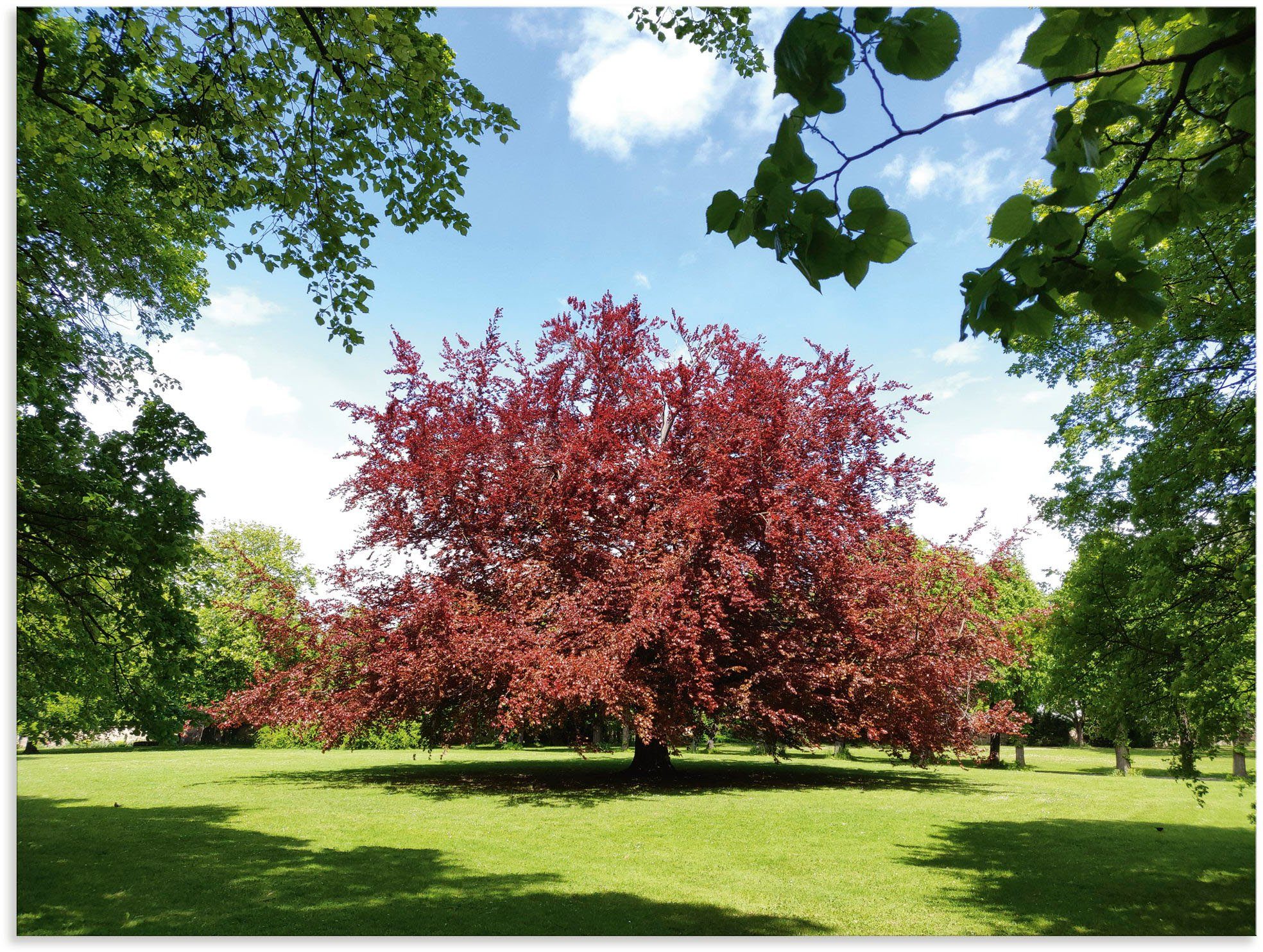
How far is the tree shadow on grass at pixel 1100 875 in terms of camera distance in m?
5.93

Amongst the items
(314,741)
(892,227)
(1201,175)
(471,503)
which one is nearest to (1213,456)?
(1201,175)

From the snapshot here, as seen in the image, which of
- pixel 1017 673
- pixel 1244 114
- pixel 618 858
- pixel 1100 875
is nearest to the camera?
pixel 1244 114

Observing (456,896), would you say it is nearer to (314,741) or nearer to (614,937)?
(614,937)

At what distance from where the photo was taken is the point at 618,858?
7.93 m

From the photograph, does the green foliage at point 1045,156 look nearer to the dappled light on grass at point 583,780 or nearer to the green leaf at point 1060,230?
the green leaf at point 1060,230

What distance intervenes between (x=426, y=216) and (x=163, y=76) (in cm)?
248

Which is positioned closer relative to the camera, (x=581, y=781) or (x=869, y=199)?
(x=869, y=199)

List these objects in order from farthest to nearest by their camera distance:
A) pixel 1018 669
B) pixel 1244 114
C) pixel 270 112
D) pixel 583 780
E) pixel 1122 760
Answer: pixel 1018 669, pixel 1122 760, pixel 583 780, pixel 270 112, pixel 1244 114

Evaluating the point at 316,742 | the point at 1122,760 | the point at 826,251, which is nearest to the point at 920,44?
the point at 826,251

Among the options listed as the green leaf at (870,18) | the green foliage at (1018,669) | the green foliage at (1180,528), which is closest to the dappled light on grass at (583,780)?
the green foliage at (1018,669)

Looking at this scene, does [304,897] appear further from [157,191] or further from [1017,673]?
[1017,673]

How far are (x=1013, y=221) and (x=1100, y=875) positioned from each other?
323 inches

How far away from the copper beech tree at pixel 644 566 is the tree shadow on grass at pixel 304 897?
5482 millimetres

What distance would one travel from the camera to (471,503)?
1476cm
